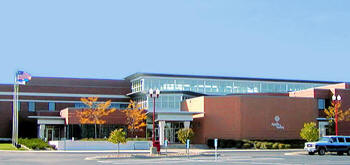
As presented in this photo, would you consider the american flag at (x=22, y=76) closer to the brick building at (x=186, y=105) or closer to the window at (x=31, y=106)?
the brick building at (x=186, y=105)

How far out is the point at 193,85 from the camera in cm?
7856

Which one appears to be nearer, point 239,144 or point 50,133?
point 239,144

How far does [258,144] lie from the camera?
56.3 metres

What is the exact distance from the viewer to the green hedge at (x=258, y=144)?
184 ft

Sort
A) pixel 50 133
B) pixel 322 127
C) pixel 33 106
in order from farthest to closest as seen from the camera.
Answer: pixel 33 106 → pixel 50 133 → pixel 322 127

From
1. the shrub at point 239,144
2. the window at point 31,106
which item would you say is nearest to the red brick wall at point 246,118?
the shrub at point 239,144

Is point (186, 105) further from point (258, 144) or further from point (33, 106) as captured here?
point (33, 106)

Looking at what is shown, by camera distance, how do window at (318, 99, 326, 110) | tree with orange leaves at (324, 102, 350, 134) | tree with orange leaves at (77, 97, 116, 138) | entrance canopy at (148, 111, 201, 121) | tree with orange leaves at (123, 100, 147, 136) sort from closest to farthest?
entrance canopy at (148, 111, 201, 121)
tree with orange leaves at (77, 97, 116, 138)
tree with orange leaves at (324, 102, 350, 134)
tree with orange leaves at (123, 100, 147, 136)
window at (318, 99, 326, 110)

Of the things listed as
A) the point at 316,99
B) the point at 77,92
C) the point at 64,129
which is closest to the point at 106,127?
the point at 64,129

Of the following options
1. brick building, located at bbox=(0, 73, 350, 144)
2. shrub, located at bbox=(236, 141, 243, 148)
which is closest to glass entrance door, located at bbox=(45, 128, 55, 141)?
brick building, located at bbox=(0, 73, 350, 144)

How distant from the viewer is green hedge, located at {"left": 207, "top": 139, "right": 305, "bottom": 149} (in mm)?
56000

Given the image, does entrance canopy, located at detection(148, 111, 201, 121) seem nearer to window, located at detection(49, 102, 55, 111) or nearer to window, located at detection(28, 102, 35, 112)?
window, located at detection(49, 102, 55, 111)

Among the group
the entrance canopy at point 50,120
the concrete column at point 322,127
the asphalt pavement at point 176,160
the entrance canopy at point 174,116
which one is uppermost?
the entrance canopy at point 174,116

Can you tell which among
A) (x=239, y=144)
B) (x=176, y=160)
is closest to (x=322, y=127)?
(x=239, y=144)
